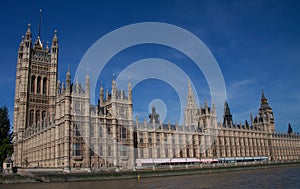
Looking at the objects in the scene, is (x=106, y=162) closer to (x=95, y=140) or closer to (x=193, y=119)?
(x=95, y=140)

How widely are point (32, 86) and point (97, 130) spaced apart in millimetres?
45795

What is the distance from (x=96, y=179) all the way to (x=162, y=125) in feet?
119

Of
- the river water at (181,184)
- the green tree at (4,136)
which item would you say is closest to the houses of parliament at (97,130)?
the green tree at (4,136)

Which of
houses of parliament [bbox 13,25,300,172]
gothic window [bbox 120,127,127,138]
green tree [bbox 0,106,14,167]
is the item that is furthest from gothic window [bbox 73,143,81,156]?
green tree [bbox 0,106,14,167]

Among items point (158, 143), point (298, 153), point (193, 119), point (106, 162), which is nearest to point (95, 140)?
point (106, 162)

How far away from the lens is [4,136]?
70.6 meters

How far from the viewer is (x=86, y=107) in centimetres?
6838

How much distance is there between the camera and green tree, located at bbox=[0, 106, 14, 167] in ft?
214

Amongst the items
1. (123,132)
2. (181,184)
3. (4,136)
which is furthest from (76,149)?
(181,184)

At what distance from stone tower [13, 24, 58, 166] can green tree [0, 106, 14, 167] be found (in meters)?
21.3

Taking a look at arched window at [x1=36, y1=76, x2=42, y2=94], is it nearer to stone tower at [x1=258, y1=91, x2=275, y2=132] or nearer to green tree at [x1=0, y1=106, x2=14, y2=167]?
green tree at [x1=0, y1=106, x2=14, y2=167]

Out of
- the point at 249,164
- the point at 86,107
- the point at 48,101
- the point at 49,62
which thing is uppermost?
the point at 49,62

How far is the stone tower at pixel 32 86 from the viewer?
96.3m

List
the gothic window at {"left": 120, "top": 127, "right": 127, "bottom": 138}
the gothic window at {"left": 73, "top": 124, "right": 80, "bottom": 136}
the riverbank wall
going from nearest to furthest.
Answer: the riverbank wall → the gothic window at {"left": 73, "top": 124, "right": 80, "bottom": 136} → the gothic window at {"left": 120, "top": 127, "right": 127, "bottom": 138}
